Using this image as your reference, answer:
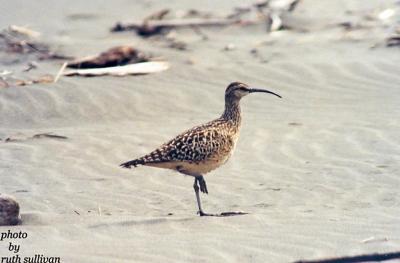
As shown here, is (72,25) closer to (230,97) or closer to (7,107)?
(7,107)

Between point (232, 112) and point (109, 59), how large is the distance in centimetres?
519

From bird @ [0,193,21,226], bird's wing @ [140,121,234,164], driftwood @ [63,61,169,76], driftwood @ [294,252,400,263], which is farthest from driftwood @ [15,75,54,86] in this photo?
driftwood @ [294,252,400,263]

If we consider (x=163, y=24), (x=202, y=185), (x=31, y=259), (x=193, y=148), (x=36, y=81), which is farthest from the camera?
(x=163, y=24)

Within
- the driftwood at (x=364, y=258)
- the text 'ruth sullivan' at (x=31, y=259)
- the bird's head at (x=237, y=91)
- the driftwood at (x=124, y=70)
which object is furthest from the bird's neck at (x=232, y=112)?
the driftwood at (x=124, y=70)

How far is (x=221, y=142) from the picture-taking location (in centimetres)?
1005

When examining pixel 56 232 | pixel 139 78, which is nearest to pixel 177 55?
pixel 139 78

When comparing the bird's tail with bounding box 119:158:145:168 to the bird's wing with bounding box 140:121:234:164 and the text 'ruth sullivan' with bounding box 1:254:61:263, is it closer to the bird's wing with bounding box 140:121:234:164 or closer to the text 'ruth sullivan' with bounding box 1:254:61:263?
the bird's wing with bounding box 140:121:234:164

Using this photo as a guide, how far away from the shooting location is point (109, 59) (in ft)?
51.3

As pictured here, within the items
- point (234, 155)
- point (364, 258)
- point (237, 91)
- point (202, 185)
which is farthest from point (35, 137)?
point (364, 258)

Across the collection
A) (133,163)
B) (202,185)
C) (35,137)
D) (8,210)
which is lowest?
(35,137)

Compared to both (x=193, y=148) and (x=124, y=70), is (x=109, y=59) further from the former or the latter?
(x=193, y=148)

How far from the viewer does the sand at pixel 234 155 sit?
→ 27.9ft

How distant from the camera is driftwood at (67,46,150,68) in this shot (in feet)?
51.3

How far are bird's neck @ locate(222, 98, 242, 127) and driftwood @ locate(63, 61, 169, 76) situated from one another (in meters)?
4.71
